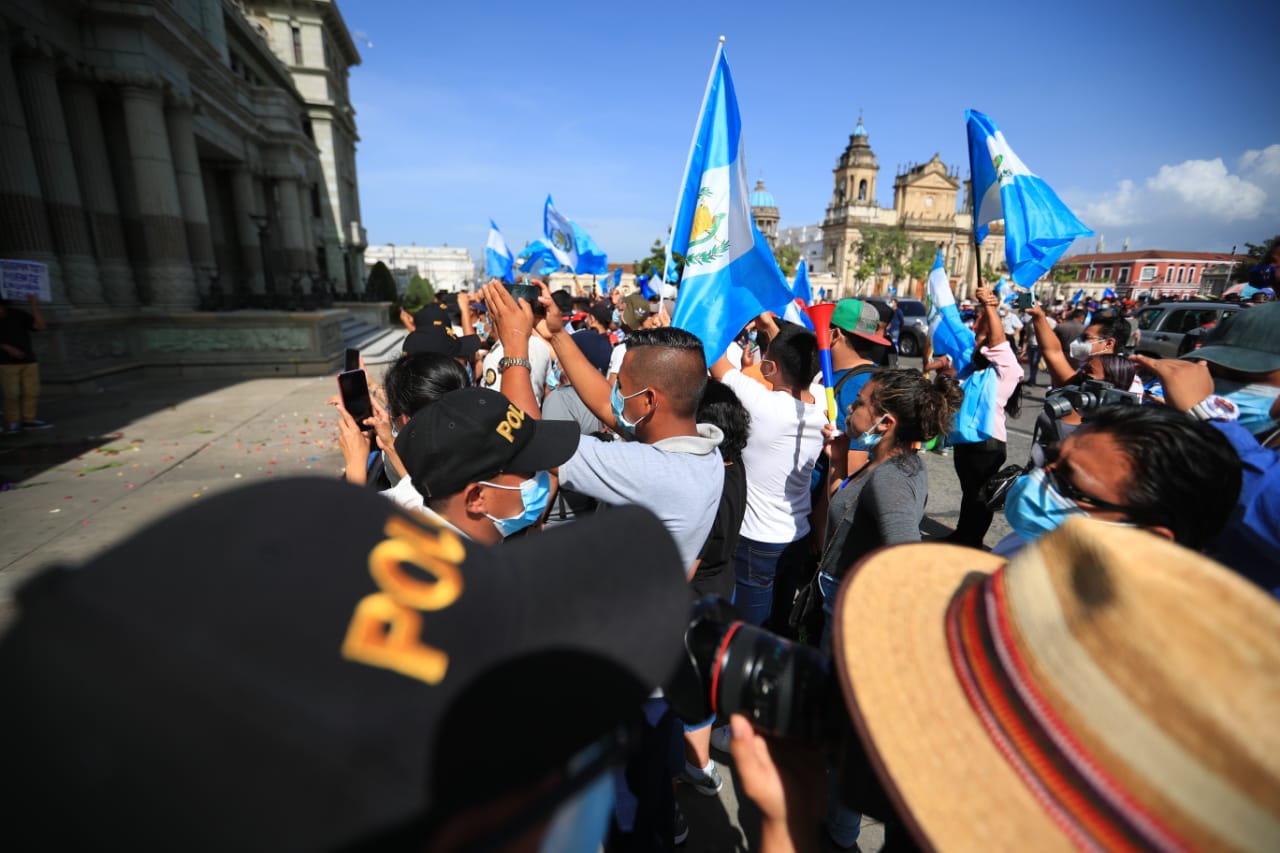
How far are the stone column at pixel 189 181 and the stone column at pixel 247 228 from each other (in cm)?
473

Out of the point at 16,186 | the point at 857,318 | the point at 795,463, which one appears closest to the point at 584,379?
the point at 795,463

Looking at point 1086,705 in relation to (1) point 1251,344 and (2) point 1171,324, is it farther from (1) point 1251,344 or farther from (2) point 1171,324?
(2) point 1171,324

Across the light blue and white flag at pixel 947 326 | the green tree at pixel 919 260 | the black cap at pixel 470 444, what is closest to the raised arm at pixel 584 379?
the black cap at pixel 470 444

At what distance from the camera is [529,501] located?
6.53ft

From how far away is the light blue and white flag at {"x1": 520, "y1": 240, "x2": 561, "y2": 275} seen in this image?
34.1ft

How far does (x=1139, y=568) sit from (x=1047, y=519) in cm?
112

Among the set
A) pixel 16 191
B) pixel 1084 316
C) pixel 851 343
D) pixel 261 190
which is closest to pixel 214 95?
pixel 261 190

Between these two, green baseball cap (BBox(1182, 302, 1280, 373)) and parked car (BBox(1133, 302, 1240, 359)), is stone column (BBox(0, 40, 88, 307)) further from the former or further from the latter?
parked car (BBox(1133, 302, 1240, 359))

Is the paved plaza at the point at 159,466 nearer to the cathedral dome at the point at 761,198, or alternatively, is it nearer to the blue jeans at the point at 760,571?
the blue jeans at the point at 760,571

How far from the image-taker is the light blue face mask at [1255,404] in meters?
2.34

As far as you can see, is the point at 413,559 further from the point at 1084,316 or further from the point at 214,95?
the point at 214,95

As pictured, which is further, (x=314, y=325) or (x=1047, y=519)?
(x=314, y=325)

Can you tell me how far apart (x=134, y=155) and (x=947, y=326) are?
56.2 feet

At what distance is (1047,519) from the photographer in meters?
1.68
